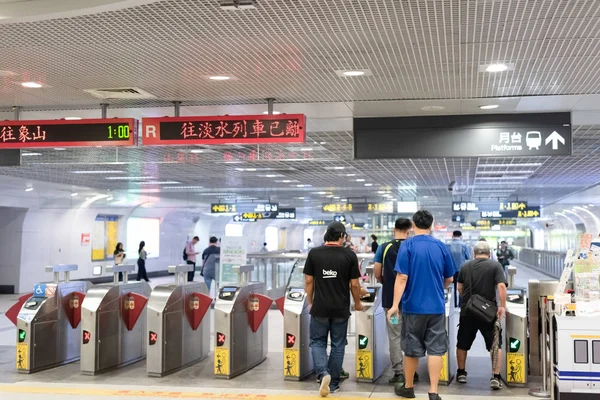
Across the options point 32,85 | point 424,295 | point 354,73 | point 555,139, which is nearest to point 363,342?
point 424,295

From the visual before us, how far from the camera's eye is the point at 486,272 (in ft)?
23.6

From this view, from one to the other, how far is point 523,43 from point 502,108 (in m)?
3.15

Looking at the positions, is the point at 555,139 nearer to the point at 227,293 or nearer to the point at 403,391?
the point at 403,391

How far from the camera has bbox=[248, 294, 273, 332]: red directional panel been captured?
8693mm

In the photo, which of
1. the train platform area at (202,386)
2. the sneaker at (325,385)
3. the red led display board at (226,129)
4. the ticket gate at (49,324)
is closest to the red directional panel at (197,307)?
the train platform area at (202,386)

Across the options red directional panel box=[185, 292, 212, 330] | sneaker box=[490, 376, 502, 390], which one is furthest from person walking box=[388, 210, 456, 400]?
red directional panel box=[185, 292, 212, 330]

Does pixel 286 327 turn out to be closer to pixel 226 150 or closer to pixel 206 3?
pixel 206 3

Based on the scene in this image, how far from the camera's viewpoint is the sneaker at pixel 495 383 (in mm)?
7184

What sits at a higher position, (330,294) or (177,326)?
(330,294)

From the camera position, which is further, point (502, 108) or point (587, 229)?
point (587, 229)

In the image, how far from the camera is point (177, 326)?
8.46 metres

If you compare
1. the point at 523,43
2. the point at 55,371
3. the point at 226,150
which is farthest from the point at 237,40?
the point at 226,150

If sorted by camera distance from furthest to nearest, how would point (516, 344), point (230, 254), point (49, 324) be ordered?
point (230, 254) → point (49, 324) → point (516, 344)

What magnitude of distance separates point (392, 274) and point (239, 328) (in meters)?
2.13
